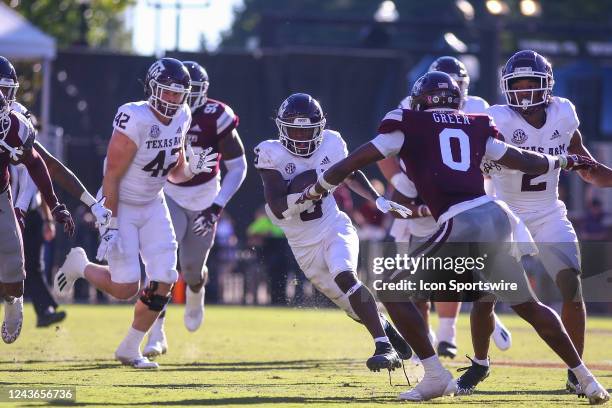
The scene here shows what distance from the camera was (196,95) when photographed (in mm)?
11234

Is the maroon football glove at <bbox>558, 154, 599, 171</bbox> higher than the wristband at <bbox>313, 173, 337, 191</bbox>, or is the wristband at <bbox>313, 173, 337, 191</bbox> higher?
the maroon football glove at <bbox>558, 154, 599, 171</bbox>

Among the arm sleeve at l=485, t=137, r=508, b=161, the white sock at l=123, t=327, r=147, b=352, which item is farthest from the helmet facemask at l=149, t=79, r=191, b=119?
the arm sleeve at l=485, t=137, r=508, b=161

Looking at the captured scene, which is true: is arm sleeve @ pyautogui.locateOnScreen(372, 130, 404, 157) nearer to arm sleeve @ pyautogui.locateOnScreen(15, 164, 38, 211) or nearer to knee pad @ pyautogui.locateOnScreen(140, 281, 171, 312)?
knee pad @ pyautogui.locateOnScreen(140, 281, 171, 312)

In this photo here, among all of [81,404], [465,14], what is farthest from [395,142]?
[465,14]

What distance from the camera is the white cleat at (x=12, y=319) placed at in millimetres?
A: 9820

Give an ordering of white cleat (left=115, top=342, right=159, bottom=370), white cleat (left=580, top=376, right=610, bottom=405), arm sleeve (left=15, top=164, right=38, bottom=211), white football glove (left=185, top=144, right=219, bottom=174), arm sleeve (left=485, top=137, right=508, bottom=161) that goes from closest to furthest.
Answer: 1. white cleat (left=580, top=376, right=610, bottom=405)
2. arm sleeve (left=485, top=137, right=508, bottom=161)
3. white cleat (left=115, top=342, right=159, bottom=370)
4. white football glove (left=185, top=144, right=219, bottom=174)
5. arm sleeve (left=15, top=164, right=38, bottom=211)

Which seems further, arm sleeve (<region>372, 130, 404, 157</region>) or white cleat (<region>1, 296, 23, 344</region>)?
white cleat (<region>1, 296, 23, 344</region>)

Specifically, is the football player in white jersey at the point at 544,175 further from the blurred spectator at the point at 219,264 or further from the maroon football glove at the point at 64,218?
the blurred spectator at the point at 219,264

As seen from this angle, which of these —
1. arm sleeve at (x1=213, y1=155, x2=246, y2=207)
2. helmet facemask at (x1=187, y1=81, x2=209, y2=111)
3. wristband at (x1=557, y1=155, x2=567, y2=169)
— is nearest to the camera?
wristband at (x1=557, y1=155, x2=567, y2=169)

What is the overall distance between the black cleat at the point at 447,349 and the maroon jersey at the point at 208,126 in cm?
250

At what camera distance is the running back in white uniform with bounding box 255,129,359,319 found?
9.28 meters

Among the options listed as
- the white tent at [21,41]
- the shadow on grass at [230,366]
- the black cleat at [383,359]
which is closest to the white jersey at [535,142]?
the black cleat at [383,359]

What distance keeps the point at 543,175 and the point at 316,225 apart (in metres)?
1.65

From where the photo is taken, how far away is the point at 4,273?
953 cm
